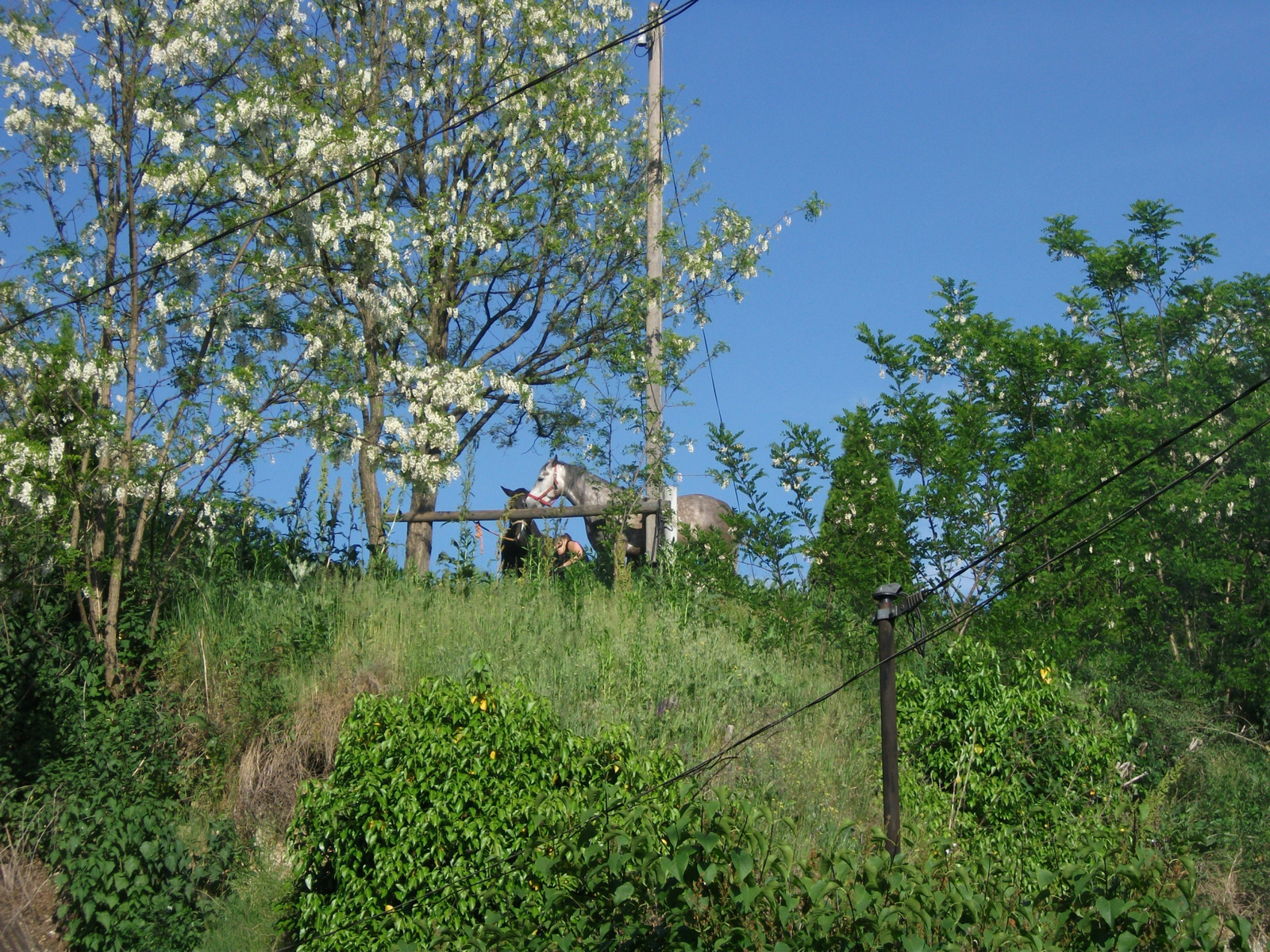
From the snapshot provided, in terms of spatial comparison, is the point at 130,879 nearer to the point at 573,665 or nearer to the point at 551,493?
the point at 573,665

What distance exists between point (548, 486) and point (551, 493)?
0.12 metres

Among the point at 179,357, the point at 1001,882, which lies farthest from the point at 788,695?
the point at 179,357

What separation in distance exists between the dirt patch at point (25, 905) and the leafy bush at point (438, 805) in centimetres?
224

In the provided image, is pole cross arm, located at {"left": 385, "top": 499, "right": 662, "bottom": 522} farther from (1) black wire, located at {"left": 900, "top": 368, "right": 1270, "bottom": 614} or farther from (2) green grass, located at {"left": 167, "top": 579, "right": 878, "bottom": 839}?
(1) black wire, located at {"left": 900, "top": 368, "right": 1270, "bottom": 614}

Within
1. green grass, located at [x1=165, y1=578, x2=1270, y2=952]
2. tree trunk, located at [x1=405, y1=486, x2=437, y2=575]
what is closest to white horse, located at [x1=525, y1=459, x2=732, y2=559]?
tree trunk, located at [x1=405, y1=486, x2=437, y2=575]

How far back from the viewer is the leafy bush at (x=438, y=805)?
19.4 ft

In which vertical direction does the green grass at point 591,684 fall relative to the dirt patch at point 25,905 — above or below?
above

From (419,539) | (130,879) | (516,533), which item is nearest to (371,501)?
(419,539)

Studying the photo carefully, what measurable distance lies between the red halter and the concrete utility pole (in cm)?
144

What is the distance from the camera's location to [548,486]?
14438mm

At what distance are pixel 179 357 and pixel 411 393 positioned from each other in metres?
3.95

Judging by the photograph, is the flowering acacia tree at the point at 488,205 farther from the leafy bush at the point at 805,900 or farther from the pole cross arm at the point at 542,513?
the leafy bush at the point at 805,900

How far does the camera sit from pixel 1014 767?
8.60 m

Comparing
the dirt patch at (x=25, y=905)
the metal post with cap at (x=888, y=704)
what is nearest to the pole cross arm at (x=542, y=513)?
the dirt patch at (x=25, y=905)
